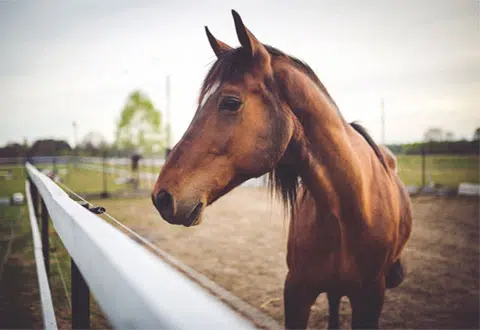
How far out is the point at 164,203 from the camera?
1367 millimetres

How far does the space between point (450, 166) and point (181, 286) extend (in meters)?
14.8

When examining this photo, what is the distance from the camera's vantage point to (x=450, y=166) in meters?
12.2

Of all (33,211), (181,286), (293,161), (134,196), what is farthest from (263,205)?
(181,286)

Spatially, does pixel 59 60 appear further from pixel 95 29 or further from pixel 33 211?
pixel 33 211

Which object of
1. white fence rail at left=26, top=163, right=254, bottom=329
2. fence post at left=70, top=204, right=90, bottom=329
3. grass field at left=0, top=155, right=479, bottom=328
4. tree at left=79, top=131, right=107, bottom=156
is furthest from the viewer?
tree at left=79, top=131, right=107, bottom=156

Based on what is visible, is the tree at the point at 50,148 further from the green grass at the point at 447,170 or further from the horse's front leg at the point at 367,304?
the green grass at the point at 447,170

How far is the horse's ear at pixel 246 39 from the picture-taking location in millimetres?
1435

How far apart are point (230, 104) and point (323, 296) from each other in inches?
145

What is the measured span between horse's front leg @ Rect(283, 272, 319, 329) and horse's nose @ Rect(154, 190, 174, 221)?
1.24 m

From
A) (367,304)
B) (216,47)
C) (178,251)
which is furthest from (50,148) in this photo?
(367,304)

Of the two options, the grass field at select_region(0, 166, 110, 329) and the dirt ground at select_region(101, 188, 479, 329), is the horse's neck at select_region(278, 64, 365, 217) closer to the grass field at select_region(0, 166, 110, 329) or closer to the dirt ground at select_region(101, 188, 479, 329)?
the dirt ground at select_region(101, 188, 479, 329)

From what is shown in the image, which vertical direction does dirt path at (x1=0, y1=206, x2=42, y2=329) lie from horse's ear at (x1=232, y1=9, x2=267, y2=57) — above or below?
below

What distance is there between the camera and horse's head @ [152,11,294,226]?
54.3 inches

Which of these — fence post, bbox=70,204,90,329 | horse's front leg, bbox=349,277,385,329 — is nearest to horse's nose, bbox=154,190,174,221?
fence post, bbox=70,204,90,329
